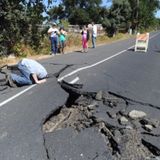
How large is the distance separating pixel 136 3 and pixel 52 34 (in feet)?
190

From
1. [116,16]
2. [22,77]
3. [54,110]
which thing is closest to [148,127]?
[54,110]

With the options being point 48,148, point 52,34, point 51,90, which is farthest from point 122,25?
point 48,148

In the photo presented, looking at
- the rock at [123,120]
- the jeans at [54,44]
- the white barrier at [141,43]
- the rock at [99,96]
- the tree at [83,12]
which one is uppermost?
the rock at [123,120]

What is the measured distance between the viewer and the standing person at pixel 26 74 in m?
9.73

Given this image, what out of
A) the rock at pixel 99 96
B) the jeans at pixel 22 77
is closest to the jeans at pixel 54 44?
the jeans at pixel 22 77

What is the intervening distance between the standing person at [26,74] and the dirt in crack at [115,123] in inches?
67.3

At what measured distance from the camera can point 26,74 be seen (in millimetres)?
9867

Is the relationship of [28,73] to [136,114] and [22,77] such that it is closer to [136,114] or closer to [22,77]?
[22,77]

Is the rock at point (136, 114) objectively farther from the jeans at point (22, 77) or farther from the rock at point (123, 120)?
the jeans at point (22, 77)

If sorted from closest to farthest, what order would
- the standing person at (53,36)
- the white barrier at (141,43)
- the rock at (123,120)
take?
the rock at (123,120)
the standing person at (53,36)
the white barrier at (141,43)

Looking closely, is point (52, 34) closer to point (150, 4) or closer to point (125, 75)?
point (125, 75)

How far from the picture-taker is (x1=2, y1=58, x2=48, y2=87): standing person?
9734mm

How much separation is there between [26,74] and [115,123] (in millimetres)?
3898

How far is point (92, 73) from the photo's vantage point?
1261cm
